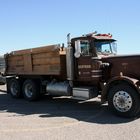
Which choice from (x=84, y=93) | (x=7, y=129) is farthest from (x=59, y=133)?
(x=84, y=93)

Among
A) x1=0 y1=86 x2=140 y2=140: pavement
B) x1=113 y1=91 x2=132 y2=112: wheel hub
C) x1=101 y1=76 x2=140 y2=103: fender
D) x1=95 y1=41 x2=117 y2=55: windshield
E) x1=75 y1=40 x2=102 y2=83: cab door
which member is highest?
x1=95 y1=41 x2=117 y2=55: windshield

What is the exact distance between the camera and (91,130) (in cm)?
900

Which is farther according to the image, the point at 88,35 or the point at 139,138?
the point at 88,35

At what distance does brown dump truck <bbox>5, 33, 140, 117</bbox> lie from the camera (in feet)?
36.1

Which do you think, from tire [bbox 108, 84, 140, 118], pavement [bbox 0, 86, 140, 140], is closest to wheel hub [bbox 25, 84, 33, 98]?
pavement [bbox 0, 86, 140, 140]

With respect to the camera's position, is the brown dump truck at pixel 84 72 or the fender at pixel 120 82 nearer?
the fender at pixel 120 82

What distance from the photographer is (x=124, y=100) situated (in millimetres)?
10844

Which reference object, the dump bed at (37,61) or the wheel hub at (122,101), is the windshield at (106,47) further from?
the wheel hub at (122,101)

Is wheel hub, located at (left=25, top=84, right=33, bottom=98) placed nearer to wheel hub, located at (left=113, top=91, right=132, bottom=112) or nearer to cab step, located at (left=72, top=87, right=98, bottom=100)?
cab step, located at (left=72, top=87, right=98, bottom=100)

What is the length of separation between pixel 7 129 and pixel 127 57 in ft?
15.6

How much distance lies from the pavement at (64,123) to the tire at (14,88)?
247cm

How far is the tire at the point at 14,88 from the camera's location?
16.7m

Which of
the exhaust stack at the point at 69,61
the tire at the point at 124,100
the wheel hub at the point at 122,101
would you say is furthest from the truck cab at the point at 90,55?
the wheel hub at the point at 122,101

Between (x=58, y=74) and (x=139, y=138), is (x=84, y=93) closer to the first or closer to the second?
(x=58, y=74)
